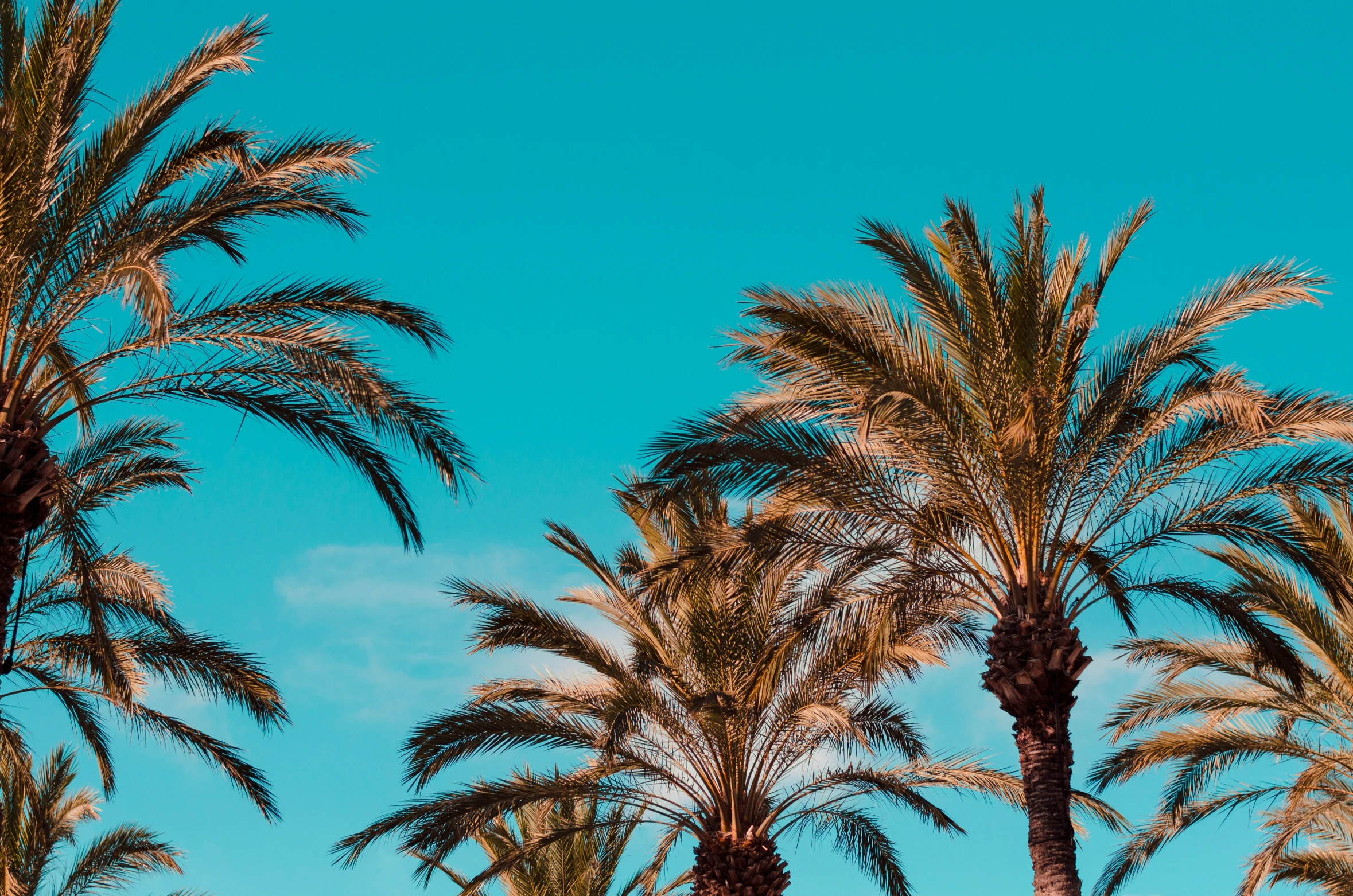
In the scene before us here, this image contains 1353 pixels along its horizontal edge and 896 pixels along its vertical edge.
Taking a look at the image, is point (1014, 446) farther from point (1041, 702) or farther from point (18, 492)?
point (18, 492)

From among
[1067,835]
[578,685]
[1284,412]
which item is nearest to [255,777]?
[578,685]

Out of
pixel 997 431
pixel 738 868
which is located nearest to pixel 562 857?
pixel 738 868

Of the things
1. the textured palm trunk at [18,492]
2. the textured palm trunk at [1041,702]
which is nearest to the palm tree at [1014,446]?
the textured palm trunk at [1041,702]

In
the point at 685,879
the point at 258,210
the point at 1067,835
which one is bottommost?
the point at 1067,835

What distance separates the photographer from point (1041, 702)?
13.0 m

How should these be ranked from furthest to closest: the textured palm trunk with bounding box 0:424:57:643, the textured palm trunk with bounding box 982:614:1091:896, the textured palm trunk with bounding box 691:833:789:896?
the textured palm trunk with bounding box 691:833:789:896, the textured palm trunk with bounding box 982:614:1091:896, the textured palm trunk with bounding box 0:424:57:643

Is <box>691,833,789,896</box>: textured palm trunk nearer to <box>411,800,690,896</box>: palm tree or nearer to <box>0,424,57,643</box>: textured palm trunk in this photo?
<box>411,800,690,896</box>: palm tree

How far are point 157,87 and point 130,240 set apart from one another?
5.15 ft

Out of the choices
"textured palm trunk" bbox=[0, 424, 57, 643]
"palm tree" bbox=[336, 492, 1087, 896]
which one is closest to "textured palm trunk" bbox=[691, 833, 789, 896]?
"palm tree" bbox=[336, 492, 1087, 896]

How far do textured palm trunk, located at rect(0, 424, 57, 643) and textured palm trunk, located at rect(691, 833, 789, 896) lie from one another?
30.4 ft

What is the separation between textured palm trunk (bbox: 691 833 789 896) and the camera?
16.8m

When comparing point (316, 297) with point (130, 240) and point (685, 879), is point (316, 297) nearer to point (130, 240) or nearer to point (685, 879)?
point (130, 240)

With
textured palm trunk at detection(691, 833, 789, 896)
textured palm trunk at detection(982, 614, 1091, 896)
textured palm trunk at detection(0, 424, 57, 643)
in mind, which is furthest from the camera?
textured palm trunk at detection(691, 833, 789, 896)

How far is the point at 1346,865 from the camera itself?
19.5 meters
